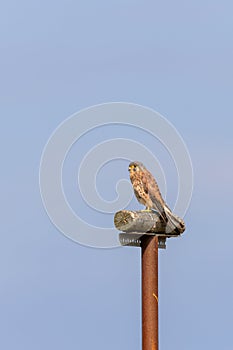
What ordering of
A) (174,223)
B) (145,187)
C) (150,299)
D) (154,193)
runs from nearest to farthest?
1. (150,299)
2. (174,223)
3. (154,193)
4. (145,187)

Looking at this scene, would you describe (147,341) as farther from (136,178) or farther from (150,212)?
(136,178)

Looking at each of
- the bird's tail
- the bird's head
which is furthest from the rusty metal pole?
the bird's head

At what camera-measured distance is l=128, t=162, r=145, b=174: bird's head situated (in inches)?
485

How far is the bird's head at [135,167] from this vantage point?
12.3 m

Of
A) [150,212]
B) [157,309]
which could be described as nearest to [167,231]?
[150,212]

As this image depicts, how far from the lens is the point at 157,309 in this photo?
10.4 meters

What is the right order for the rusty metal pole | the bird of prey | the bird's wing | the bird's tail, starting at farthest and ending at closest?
the bird of prey → the bird's wing → the bird's tail → the rusty metal pole

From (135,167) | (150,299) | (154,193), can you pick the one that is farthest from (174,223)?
(135,167)

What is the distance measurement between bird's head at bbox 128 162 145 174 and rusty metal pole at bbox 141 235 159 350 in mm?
2021

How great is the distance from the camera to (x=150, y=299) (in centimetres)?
1030

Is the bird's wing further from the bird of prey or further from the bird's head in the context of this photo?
the bird's head

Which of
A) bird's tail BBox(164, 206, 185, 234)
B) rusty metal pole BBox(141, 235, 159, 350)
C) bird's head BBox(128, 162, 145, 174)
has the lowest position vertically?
rusty metal pole BBox(141, 235, 159, 350)

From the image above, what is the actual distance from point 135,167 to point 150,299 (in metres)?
2.71

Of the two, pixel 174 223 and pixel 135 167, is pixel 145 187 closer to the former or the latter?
pixel 135 167
